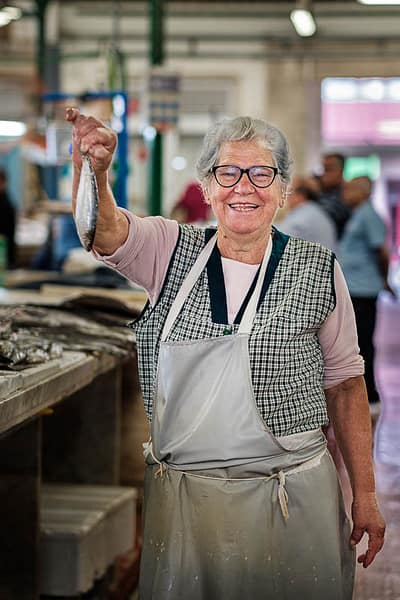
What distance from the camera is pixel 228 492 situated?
267cm

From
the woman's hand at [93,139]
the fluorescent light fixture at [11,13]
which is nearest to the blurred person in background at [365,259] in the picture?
the fluorescent light fixture at [11,13]

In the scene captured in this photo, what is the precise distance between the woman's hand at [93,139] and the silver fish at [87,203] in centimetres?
2

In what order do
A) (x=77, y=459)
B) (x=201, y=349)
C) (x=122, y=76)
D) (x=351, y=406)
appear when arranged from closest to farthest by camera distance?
(x=201, y=349) < (x=351, y=406) < (x=77, y=459) < (x=122, y=76)

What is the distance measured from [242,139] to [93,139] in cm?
41

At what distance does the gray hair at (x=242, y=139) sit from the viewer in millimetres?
2707

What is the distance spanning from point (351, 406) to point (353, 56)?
56.4 ft

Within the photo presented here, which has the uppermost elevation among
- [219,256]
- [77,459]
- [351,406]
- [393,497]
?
[219,256]

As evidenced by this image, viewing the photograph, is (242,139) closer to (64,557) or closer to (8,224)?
(64,557)

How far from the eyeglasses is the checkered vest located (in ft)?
0.60

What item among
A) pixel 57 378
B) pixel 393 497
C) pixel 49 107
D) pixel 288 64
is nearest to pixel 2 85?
pixel 288 64

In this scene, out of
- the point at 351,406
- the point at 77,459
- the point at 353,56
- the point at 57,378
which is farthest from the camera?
the point at 353,56

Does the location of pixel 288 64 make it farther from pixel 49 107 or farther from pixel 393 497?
pixel 393 497

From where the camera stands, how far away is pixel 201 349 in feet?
8.66

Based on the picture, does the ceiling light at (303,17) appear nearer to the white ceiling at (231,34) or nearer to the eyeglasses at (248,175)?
the white ceiling at (231,34)
